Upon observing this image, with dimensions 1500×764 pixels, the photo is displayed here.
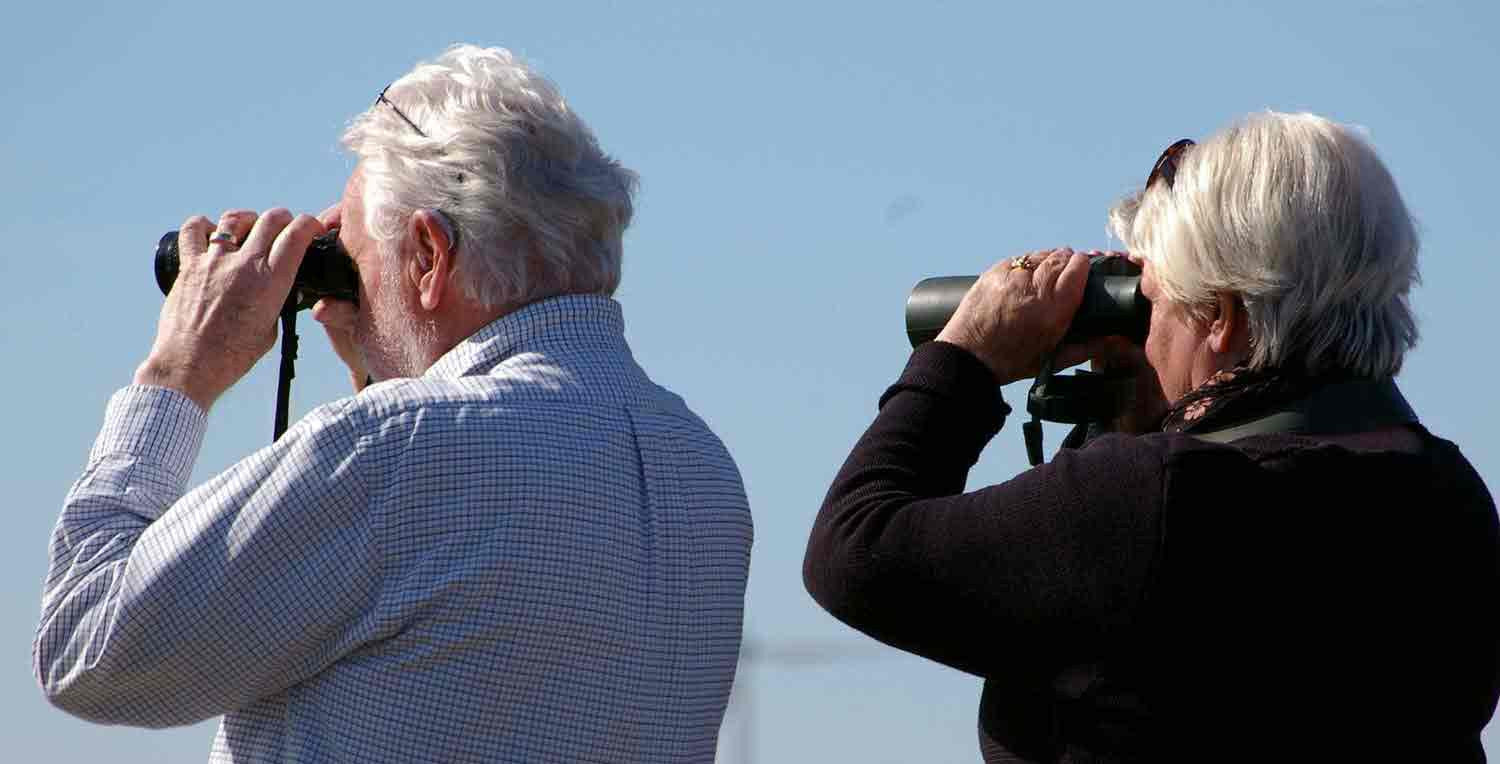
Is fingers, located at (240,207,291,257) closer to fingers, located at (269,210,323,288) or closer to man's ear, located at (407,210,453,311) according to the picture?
fingers, located at (269,210,323,288)

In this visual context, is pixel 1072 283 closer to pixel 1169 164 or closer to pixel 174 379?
pixel 1169 164

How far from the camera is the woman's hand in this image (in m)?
3.11

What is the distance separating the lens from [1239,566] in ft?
8.58

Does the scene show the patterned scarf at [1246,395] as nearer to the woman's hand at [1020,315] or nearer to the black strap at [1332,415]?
the black strap at [1332,415]

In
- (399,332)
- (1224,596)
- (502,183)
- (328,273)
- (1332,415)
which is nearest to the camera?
(1224,596)

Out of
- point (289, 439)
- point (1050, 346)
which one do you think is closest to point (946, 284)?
point (1050, 346)

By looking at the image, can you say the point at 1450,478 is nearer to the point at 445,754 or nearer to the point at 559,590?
the point at 559,590

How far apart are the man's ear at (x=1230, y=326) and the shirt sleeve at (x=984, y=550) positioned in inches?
8.9

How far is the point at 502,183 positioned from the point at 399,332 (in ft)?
0.94

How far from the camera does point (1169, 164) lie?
304cm

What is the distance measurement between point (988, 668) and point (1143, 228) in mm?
702

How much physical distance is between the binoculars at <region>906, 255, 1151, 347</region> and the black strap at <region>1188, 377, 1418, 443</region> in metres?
0.33

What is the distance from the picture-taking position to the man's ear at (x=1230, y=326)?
283 centimetres

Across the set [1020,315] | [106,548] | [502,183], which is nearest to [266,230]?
[502,183]
